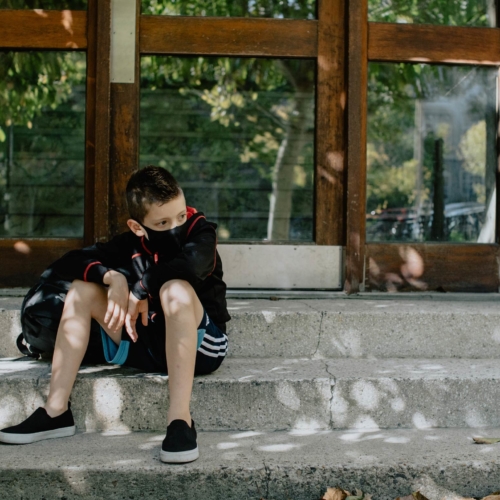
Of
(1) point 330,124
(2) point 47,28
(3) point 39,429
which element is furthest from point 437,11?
(3) point 39,429

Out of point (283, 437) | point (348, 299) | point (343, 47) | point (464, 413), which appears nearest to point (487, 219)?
point (348, 299)

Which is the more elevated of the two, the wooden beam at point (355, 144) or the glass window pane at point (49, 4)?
the glass window pane at point (49, 4)

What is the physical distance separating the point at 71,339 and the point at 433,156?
2726 mm

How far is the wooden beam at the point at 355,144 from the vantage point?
3.99m

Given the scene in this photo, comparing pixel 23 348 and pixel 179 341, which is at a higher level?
pixel 179 341

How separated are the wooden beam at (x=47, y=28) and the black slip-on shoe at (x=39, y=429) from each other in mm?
2379

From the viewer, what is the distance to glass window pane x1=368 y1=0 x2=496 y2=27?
4164 millimetres

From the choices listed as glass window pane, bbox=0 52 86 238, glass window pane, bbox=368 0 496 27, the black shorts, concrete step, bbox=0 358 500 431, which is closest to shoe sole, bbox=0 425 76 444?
concrete step, bbox=0 358 500 431

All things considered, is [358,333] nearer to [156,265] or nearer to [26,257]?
[156,265]

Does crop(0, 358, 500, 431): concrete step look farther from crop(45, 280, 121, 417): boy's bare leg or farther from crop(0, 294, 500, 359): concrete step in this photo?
crop(0, 294, 500, 359): concrete step

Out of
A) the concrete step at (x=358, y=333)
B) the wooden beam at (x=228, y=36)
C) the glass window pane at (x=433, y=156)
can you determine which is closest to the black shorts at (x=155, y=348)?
the concrete step at (x=358, y=333)

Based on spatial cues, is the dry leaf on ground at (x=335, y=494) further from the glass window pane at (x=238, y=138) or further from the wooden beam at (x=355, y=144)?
the glass window pane at (x=238, y=138)

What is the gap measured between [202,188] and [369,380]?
6.69 ft

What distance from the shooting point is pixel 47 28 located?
4.00 metres
